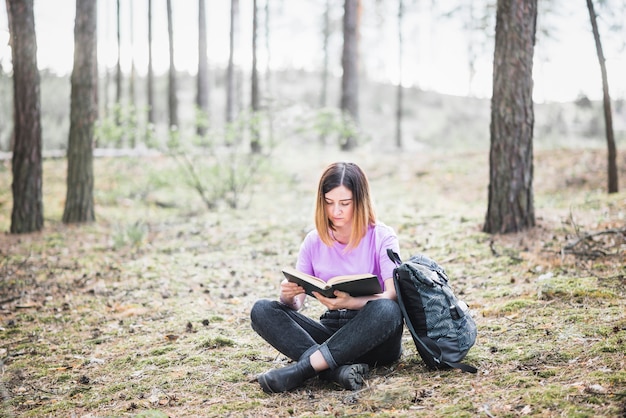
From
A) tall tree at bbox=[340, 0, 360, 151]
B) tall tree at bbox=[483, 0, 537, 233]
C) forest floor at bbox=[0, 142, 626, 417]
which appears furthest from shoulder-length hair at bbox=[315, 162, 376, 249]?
A: tall tree at bbox=[340, 0, 360, 151]

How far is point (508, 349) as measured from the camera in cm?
351

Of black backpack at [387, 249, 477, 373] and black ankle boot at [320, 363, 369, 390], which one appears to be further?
black backpack at [387, 249, 477, 373]

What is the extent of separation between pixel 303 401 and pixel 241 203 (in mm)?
8351

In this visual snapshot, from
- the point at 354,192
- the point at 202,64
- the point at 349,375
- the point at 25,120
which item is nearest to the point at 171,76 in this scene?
the point at 202,64

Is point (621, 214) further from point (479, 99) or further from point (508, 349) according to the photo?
point (479, 99)

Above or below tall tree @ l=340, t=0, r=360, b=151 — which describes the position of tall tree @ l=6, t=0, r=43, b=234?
below

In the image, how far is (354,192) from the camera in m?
3.40

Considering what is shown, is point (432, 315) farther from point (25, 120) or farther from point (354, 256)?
point (25, 120)

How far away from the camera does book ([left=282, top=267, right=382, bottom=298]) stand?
3.04 m

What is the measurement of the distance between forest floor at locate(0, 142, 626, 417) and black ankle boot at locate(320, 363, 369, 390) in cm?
7

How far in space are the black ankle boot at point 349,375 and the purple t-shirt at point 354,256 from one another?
0.56 metres

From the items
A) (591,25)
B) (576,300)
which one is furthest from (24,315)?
(591,25)

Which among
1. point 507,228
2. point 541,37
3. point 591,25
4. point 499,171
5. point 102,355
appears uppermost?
point 541,37

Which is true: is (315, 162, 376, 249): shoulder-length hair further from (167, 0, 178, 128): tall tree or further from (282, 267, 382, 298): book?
(167, 0, 178, 128): tall tree
